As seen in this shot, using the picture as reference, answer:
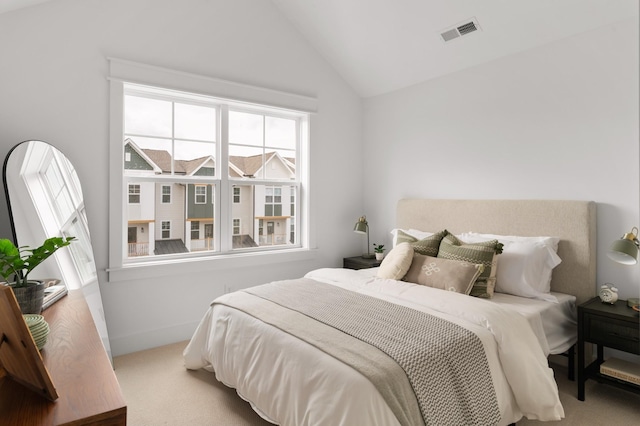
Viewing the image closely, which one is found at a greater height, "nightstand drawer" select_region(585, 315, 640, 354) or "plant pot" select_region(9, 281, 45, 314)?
"plant pot" select_region(9, 281, 45, 314)

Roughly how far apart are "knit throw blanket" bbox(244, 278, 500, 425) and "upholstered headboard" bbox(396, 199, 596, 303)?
57.5 inches

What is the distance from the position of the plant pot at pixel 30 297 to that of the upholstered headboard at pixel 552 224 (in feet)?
10.4

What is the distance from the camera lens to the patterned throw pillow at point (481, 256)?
2.78 metres

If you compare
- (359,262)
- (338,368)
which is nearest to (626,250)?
(338,368)

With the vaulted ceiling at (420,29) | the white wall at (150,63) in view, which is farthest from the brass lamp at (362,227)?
the vaulted ceiling at (420,29)

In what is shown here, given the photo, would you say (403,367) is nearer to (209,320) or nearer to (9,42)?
(209,320)

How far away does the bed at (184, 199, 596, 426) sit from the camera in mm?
1664

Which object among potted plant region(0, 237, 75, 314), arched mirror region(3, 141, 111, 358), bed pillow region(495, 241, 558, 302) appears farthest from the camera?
bed pillow region(495, 241, 558, 302)

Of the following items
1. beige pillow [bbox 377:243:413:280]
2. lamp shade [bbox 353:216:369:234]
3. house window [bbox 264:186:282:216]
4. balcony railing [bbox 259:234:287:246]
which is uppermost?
house window [bbox 264:186:282:216]

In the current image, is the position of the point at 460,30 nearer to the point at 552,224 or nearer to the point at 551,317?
the point at 552,224

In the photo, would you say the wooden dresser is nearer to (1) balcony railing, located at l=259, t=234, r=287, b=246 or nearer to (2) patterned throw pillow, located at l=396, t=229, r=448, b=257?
(2) patterned throw pillow, located at l=396, t=229, r=448, b=257

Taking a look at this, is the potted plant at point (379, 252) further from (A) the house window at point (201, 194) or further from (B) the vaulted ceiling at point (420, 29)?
(A) the house window at point (201, 194)

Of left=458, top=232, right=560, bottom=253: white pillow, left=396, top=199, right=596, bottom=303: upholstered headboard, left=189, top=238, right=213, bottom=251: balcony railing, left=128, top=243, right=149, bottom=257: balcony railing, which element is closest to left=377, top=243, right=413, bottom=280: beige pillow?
left=458, top=232, right=560, bottom=253: white pillow

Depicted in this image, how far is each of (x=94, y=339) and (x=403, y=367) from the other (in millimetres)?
1251
